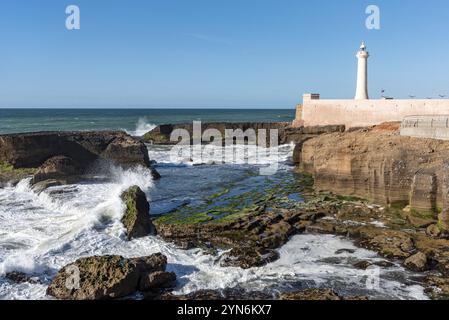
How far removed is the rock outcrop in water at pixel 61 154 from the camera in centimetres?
1576

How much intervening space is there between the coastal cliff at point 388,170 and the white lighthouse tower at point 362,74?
47.4 ft

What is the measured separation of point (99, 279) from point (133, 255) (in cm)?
191

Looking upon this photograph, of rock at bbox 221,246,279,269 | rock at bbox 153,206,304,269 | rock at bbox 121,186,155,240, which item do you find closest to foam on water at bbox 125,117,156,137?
rock at bbox 121,186,155,240

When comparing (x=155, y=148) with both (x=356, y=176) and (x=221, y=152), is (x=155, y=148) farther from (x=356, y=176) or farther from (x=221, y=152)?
(x=356, y=176)

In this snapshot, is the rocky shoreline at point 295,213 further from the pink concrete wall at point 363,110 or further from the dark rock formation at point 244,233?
the pink concrete wall at point 363,110

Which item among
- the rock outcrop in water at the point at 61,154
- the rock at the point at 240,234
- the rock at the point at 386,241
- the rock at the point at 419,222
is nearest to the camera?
the rock at the point at 240,234

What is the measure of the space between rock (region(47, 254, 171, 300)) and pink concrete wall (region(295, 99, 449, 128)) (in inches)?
775

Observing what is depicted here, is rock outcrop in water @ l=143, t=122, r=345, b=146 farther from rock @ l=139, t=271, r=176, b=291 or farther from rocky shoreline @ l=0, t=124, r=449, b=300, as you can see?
rock @ l=139, t=271, r=176, b=291

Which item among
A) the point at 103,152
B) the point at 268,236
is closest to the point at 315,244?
the point at 268,236

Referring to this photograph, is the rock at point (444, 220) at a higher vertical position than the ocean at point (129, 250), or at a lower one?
higher

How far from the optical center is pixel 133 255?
29.3ft

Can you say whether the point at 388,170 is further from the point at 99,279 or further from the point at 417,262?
the point at 99,279

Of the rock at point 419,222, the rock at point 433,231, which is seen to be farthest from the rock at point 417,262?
the rock at point 419,222
